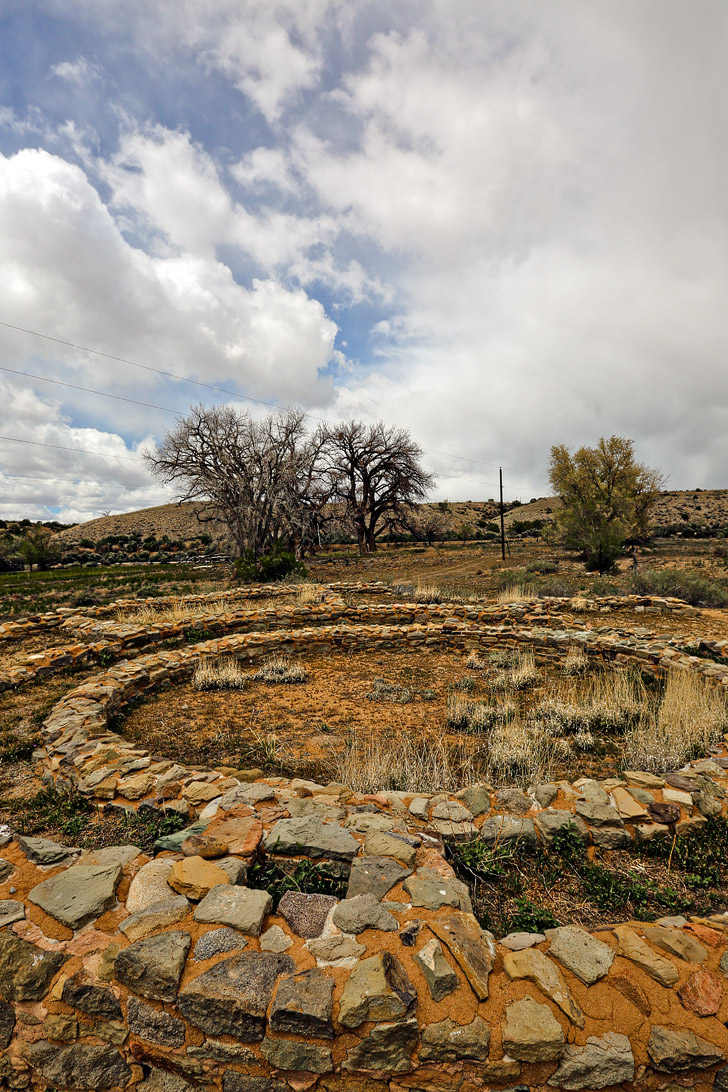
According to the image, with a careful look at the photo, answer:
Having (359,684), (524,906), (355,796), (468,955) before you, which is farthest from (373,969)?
(359,684)

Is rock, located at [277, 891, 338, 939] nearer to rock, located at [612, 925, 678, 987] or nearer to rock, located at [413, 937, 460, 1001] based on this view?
rock, located at [413, 937, 460, 1001]

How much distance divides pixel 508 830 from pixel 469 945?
1400 millimetres

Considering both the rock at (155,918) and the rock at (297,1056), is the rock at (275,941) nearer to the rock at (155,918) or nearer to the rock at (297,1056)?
the rock at (297,1056)

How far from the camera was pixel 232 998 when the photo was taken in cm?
202

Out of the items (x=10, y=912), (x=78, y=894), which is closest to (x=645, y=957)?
(x=78, y=894)

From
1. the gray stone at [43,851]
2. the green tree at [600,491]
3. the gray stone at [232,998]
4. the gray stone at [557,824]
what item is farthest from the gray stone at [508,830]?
the green tree at [600,491]

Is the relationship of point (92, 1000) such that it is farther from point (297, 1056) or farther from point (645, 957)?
point (645, 957)

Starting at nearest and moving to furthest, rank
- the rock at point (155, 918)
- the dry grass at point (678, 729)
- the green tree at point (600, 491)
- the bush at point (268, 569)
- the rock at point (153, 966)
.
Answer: the rock at point (153, 966)
the rock at point (155, 918)
the dry grass at point (678, 729)
the bush at point (268, 569)
the green tree at point (600, 491)

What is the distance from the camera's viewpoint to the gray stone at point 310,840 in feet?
10.1

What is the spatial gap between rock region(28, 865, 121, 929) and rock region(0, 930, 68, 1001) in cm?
18

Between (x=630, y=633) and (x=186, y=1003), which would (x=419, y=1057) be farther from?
(x=630, y=633)

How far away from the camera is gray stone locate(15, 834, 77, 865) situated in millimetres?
3037

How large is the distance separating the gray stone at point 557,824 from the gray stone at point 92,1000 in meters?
2.97

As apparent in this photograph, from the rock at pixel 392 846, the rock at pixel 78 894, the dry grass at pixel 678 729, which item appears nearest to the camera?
the rock at pixel 78 894
